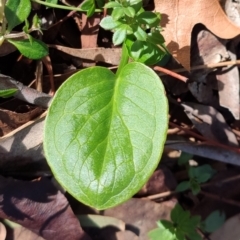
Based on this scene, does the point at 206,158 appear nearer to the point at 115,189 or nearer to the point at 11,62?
the point at 115,189

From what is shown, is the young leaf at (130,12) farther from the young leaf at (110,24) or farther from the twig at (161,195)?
the twig at (161,195)

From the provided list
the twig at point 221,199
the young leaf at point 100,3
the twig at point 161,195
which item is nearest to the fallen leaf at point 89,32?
the young leaf at point 100,3

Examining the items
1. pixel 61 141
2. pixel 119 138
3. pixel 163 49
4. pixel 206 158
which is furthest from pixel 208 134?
pixel 61 141

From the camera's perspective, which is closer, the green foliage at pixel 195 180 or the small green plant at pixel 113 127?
the small green plant at pixel 113 127

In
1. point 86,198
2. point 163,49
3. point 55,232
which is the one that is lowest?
point 55,232

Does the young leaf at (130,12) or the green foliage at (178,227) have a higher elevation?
the young leaf at (130,12)

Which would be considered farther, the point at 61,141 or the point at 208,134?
the point at 208,134

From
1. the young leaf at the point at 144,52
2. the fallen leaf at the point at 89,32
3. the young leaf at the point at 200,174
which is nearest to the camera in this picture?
the young leaf at the point at 144,52
